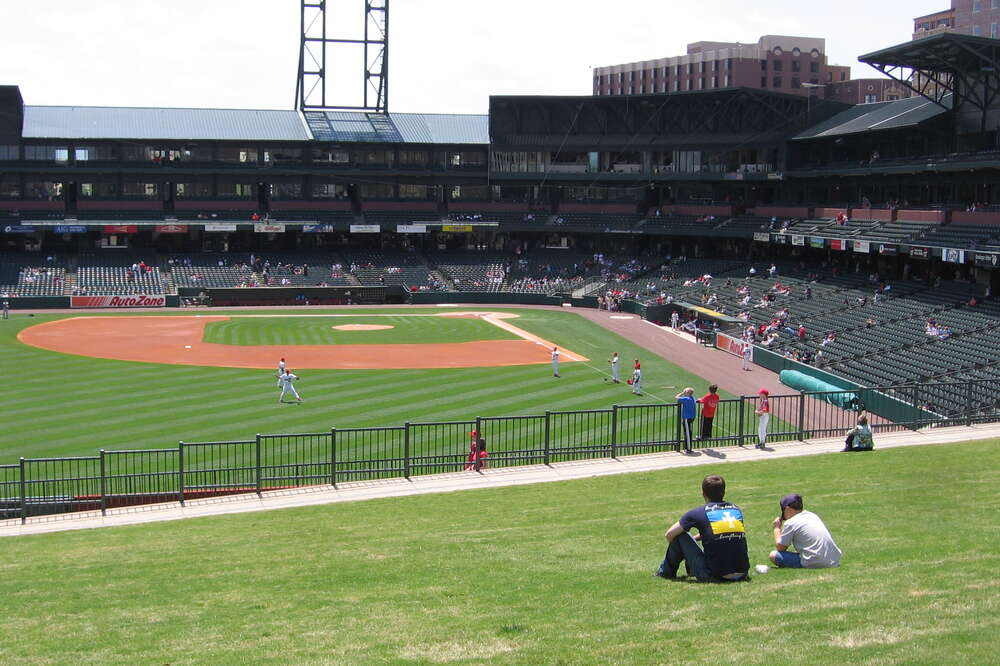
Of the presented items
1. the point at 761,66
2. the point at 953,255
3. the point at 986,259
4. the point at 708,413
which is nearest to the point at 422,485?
the point at 708,413

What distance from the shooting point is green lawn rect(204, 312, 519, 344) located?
53.5 meters

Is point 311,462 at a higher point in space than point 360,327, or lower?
lower

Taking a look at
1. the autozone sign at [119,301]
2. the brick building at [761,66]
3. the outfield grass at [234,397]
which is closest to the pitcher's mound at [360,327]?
the outfield grass at [234,397]

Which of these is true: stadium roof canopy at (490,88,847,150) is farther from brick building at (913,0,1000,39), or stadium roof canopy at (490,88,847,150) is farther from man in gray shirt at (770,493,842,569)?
man in gray shirt at (770,493,842,569)

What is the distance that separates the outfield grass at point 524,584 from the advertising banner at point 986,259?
2914 cm

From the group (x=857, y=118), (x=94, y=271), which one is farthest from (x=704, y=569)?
(x=94, y=271)

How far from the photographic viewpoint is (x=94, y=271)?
74.9 m

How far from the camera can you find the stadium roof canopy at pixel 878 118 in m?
60.1

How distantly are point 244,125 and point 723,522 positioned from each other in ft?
269

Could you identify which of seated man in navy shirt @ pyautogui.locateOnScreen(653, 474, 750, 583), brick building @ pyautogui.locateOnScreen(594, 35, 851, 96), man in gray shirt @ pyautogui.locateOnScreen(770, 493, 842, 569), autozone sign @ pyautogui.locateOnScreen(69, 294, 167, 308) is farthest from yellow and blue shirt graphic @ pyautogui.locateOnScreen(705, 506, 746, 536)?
brick building @ pyautogui.locateOnScreen(594, 35, 851, 96)

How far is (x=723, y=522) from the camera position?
10.5m

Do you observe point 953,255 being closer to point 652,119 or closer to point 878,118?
point 878,118

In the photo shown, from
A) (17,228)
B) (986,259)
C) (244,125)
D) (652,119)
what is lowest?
(986,259)

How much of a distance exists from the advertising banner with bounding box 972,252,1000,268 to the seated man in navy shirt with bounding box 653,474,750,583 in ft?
126
